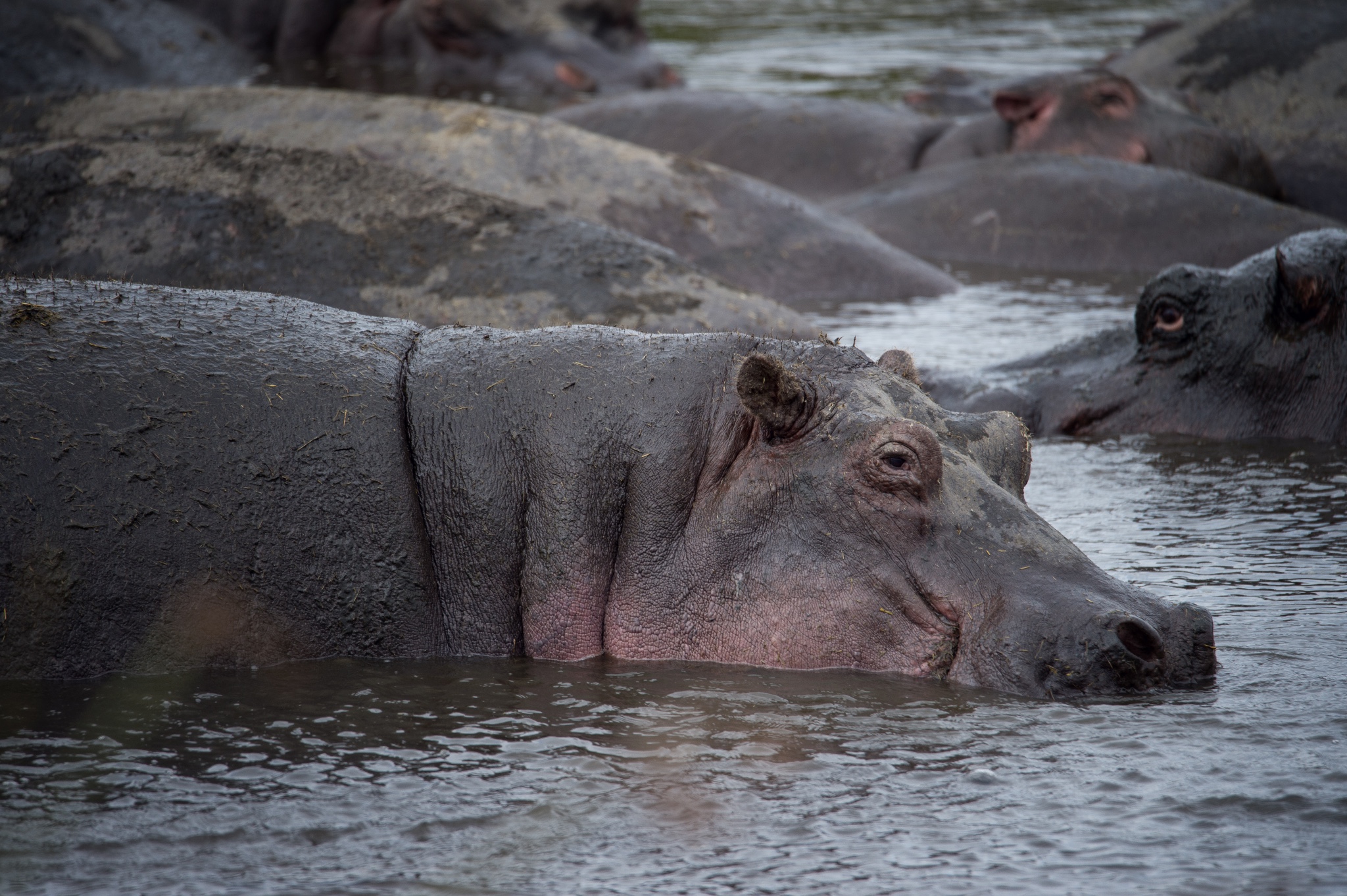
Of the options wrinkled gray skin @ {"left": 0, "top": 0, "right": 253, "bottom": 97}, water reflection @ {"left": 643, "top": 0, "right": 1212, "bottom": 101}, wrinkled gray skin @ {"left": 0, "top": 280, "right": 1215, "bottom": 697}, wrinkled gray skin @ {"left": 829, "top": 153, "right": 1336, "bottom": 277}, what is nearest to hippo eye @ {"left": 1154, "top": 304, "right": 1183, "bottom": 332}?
wrinkled gray skin @ {"left": 0, "top": 280, "right": 1215, "bottom": 697}

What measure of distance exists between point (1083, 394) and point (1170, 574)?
8.13 feet

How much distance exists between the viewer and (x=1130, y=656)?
4012mm

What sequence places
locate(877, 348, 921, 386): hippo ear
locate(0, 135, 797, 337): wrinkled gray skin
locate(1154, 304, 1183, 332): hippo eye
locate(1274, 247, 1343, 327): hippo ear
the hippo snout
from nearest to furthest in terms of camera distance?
the hippo snout < locate(877, 348, 921, 386): hippo ear < locate(0, 135, 797, 337): wrinkled gray skin < locate(1274, 247, 1343, 327): hippo ear < locate(1154, 304, 1183, 332): hippo eye

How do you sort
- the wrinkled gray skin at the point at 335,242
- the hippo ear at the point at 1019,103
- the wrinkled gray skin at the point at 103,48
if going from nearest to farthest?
the wrinkled gray skin at the point at 335,242
the wrinkled gray skin at the point at 103,48
the hippo ear at the point at 1019,103

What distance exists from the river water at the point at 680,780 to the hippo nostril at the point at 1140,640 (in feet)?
0.42

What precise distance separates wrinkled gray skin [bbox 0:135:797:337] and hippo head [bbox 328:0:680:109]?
28.5 ft

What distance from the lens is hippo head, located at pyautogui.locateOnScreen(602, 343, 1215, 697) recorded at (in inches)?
159

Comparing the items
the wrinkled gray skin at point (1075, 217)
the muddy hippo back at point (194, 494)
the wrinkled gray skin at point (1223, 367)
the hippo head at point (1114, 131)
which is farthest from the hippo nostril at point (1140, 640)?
the hippo head at point (1114, 131)

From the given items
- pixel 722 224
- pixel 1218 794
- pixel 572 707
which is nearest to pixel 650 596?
pixel 572 707

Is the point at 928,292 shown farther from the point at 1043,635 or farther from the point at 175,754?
the point at 175,754

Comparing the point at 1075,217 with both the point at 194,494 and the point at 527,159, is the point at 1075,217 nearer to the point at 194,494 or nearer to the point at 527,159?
the point at 527,159

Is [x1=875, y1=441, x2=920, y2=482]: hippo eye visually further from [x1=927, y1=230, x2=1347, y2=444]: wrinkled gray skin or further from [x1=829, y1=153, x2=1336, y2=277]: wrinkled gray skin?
[x1=829, y1=153, x2=1336, y2=277]: wrinkled gray skin

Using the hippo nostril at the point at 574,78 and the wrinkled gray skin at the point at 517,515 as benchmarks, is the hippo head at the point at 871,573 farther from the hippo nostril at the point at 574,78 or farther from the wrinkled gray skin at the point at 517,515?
the hippo nostril at the point at 574,78

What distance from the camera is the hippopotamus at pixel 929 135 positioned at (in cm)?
1227
